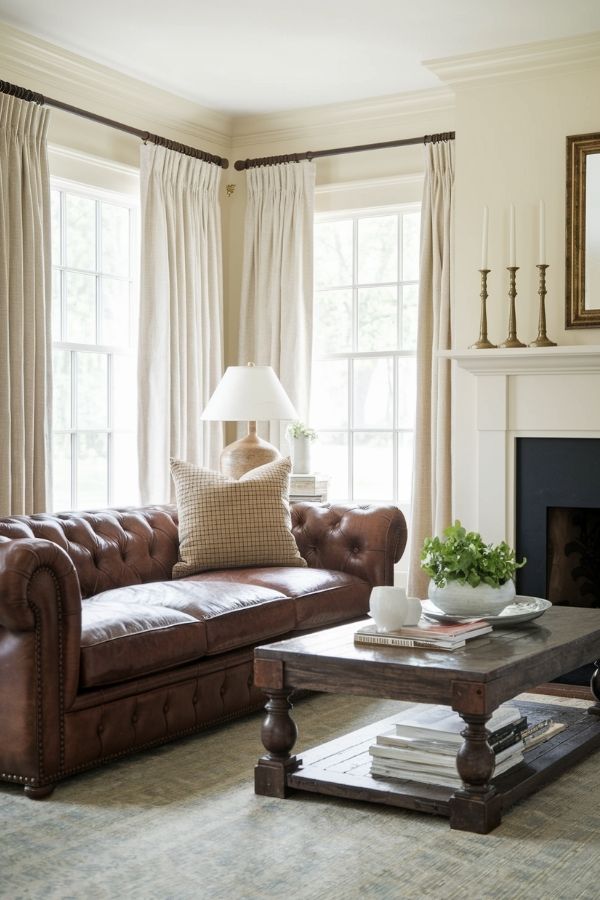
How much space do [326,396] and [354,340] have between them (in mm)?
374

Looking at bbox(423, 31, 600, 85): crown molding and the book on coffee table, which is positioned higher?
bbox(423, 31, 600, 85): crown molding

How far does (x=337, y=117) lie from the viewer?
625 cm

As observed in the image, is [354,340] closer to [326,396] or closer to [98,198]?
[326,396]

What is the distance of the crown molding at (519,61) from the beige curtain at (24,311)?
1876mm

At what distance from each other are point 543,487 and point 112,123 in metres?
2.86

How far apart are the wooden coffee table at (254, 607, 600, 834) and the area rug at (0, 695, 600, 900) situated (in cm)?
6

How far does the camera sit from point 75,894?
7.94 ft

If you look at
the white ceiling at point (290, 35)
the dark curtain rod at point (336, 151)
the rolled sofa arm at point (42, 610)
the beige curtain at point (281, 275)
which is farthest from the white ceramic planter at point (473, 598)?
the dark curtain rod at point (336, 151)

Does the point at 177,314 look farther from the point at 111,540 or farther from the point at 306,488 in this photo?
the point at 111,540

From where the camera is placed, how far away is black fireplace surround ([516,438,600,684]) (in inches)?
189

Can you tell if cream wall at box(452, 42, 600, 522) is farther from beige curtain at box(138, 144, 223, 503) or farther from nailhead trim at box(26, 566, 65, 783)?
nailhead trim at box(26, 566, 65, 783)

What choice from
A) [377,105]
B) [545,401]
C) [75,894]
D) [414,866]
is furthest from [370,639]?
[377,105]

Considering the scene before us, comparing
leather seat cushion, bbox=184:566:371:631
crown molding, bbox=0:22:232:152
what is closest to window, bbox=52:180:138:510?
crown molding, bbox=0:22:232:152

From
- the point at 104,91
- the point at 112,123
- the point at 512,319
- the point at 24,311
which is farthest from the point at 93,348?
the point at 512,319
